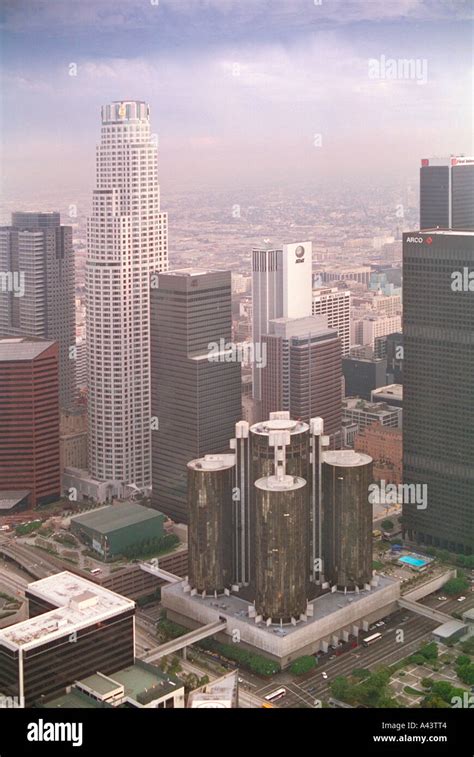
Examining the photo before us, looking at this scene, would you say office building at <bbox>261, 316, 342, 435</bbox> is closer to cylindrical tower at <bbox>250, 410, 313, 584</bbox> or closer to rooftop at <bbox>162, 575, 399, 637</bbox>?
cylindrical tower at <bbox>250, 410, 313, 584</bbox>

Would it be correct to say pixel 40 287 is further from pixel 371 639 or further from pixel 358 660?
pixel 358 660

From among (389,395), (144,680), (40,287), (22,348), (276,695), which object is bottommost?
(276,695)

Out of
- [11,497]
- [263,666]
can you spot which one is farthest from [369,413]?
[263,666]

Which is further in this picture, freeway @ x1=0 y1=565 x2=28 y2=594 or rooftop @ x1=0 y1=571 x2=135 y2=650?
freeway @ x1=0 y1=565 x2=28 y2=594

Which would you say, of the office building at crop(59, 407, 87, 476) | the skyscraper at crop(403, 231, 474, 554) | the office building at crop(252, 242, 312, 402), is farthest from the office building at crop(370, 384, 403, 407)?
the office building at crop(59, 407, 87, 476)
